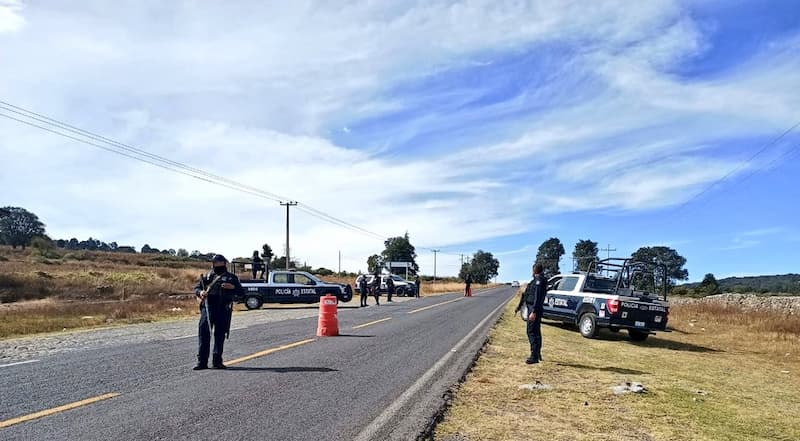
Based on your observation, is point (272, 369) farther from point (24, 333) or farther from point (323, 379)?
point (24, 333)

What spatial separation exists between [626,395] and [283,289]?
73.9ft

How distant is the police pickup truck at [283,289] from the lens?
2809 cm

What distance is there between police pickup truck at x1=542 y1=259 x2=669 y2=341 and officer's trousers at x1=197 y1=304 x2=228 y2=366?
34.5ft

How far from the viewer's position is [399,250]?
5502 inches

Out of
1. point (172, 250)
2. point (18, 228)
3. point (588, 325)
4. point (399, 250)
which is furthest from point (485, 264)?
point (588, 325)

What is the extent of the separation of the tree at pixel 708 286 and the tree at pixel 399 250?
72.1m

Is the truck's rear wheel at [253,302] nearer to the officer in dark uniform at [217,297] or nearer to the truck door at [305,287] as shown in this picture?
the truck door at [305,287]

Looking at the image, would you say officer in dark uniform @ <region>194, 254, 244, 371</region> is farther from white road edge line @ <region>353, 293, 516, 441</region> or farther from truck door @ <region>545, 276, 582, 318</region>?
truck door @ <region>545, 276, 582, 318</region>

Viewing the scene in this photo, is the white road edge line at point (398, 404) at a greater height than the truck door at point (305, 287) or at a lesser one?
lesser

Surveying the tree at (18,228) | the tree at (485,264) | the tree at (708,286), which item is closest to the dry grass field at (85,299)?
the tree at (708,286)

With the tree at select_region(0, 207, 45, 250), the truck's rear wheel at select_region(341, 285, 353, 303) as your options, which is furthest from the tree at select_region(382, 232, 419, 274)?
the truck's rear wheel at select_region(341, 285, 353, 303)

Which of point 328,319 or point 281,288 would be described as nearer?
point 328,319

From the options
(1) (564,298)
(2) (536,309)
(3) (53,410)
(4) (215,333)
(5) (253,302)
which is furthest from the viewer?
(5) (253,302)

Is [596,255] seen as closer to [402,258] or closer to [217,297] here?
[217,297]
